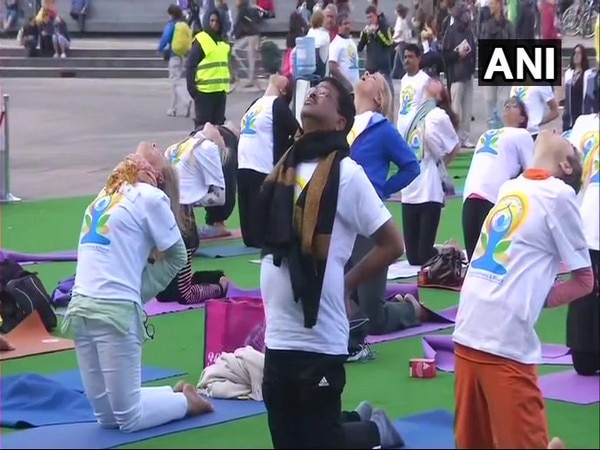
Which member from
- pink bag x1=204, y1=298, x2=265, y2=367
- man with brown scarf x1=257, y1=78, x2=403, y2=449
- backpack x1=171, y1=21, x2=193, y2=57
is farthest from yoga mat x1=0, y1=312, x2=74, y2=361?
backpack x1=171, y1=21, x2=193, y2=57

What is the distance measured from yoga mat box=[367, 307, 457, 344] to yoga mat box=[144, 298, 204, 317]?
177 cm

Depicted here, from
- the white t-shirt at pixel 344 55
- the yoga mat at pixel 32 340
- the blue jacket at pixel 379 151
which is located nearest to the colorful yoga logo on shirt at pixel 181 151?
the yoga mat at pixel 32 340

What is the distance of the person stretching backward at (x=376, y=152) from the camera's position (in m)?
9.11

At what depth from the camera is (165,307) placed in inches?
429

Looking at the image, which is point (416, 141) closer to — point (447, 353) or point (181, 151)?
point (181, 151)

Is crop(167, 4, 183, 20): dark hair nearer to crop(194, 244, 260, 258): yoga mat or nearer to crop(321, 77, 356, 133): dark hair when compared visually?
crop(194, 244, 260, 258): yoga mat

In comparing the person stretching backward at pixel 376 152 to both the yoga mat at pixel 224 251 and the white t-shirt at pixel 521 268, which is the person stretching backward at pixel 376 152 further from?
the yoga mat at pixel 224 251

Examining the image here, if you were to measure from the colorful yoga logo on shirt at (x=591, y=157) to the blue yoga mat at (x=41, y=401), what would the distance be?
3.00 meters

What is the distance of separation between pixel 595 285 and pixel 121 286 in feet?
9.89

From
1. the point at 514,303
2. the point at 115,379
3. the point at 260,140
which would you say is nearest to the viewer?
the point at 514,303

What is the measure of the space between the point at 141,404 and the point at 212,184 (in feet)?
18.3

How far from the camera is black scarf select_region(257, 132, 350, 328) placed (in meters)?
5.39

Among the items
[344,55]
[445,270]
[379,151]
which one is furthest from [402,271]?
[344,55]

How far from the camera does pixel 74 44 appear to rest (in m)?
38.1
